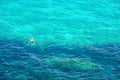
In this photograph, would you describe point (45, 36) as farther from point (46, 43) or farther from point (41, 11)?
point (41, 11)

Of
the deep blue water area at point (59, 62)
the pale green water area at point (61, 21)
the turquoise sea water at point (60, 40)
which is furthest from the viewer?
the pale green water area at point (61, 21)

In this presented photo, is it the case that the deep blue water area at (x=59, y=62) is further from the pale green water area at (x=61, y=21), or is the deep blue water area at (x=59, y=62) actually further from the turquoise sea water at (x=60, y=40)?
the pale green water area at (x=61, y=21)

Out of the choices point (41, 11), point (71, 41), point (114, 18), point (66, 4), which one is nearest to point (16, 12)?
point (41, 11)

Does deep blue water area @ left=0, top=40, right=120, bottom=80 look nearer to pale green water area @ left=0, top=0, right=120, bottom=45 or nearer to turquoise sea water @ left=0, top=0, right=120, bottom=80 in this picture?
turquoise sea water @ left=0, top=0, right=120, bottom=80

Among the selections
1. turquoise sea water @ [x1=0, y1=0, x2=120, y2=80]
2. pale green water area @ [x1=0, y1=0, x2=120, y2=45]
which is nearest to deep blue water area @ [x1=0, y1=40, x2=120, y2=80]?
turquoise sea water @ [x1=0, y1=0, x2=120, y2=80]

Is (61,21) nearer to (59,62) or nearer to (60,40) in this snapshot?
(60,40)

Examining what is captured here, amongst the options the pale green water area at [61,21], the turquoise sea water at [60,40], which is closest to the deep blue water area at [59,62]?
the turquoise sea water at [60,40]
